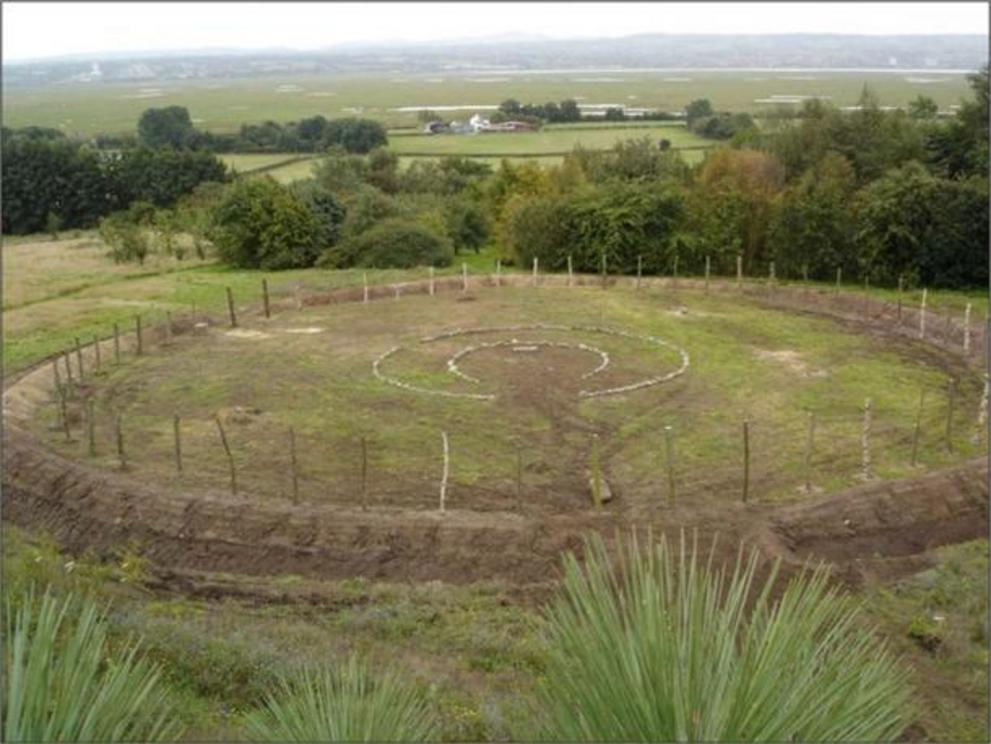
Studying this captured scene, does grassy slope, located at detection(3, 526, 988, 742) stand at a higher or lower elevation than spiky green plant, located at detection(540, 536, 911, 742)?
lower

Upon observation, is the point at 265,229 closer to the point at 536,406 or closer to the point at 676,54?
the point at 536,406

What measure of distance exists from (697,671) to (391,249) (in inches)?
1240

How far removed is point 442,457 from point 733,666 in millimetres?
13646

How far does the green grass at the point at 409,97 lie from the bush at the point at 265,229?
11.3 ft

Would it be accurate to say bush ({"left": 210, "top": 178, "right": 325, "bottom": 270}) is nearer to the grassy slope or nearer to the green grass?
the green grass

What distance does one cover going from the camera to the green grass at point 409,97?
3334cm

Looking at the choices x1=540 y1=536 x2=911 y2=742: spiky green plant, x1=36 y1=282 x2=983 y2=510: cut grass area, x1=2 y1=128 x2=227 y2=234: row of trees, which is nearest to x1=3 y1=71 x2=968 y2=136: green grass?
x1=2 y1=128 x2=227 y2=234: row of trees

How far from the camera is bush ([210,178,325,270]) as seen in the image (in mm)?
33844

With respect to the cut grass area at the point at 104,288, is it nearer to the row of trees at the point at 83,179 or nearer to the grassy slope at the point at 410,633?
the row of trees at the point at 83,179

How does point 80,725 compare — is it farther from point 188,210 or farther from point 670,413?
point 188,210

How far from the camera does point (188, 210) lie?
135 feet

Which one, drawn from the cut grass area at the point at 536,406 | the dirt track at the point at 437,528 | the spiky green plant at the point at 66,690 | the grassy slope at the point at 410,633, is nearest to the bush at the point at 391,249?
the cut grass area at the point at 536,406

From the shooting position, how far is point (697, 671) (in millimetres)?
2578

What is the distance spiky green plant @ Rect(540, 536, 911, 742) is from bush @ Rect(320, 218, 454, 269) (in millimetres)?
30932
